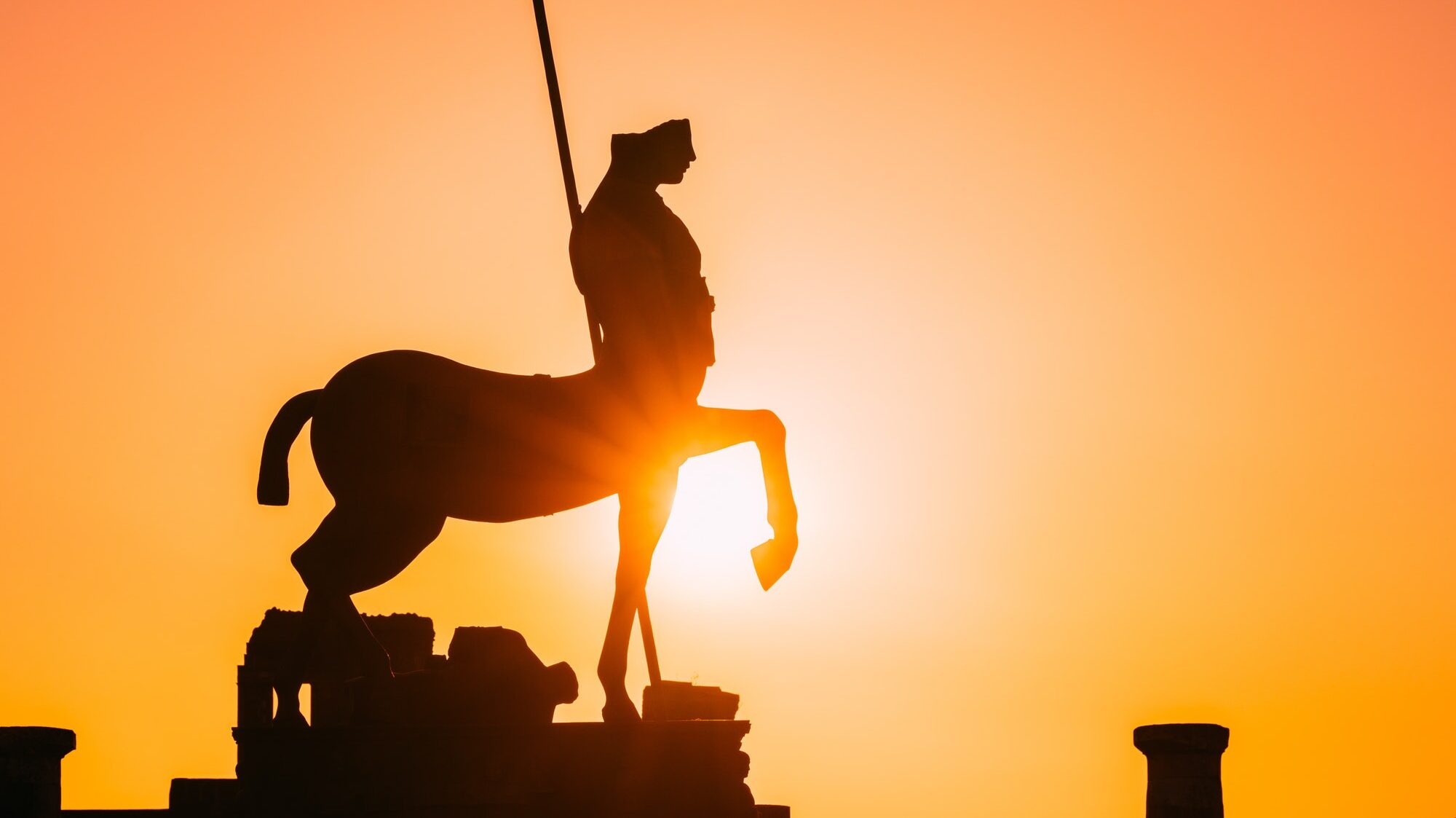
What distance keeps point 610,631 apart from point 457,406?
1812 millimetres

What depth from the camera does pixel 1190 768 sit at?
19.7m

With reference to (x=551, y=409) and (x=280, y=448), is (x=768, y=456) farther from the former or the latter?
(x=280, y=448)

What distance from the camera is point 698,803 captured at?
14164mm

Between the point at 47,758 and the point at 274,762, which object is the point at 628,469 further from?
the point at 47,758

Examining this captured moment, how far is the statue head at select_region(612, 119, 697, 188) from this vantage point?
1491 centimetres

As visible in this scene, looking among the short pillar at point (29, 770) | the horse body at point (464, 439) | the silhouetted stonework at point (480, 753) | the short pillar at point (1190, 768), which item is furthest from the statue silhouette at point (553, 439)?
the short pillar at point (1190, 768)

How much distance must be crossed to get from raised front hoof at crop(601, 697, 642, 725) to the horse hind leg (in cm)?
145

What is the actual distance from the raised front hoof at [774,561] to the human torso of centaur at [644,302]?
1.13m

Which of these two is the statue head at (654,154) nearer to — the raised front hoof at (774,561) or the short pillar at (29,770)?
the raised front hoof at (774,561)

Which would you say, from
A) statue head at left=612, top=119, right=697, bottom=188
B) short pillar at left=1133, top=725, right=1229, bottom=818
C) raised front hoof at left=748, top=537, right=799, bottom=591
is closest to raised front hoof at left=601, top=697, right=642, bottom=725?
raised front hoof at left=748, top=537, right=799, bottom=591

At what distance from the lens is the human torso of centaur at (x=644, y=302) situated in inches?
571

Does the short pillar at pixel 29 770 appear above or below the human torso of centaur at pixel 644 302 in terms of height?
below

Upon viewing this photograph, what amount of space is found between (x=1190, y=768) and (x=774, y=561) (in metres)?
6.64

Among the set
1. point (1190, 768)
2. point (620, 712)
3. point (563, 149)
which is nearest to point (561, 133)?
point (563, 149)
